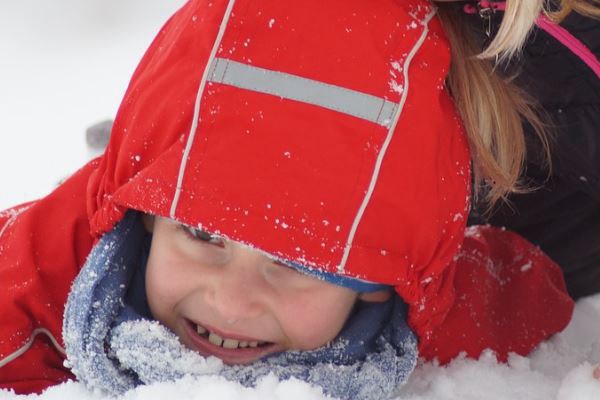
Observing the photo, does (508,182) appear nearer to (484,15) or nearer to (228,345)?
(484,15)

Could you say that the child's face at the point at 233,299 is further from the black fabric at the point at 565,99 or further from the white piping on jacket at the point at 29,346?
the black fabric at the point at 565,99

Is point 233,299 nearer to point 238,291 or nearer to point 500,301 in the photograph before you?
point 238,291

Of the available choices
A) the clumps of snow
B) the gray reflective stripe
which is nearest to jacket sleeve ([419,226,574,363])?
the clumps of snow

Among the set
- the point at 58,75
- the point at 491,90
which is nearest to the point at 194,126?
the point at 491,90

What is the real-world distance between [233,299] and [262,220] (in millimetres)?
146

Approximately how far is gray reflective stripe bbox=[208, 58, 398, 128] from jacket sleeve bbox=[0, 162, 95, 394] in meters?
0.42

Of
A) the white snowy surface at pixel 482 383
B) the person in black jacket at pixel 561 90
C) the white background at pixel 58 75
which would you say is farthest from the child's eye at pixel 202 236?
the white background at pixel 58 75

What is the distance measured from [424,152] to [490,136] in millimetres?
168

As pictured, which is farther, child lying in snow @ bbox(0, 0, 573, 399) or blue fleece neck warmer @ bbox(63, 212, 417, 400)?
blue fleece neck warmer @ bbox(63, 212, 417, 400)

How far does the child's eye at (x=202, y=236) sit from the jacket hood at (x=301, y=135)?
0.39ft

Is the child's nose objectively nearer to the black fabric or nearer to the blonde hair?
the blonde hair

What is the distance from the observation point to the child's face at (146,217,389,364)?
1.10 meters

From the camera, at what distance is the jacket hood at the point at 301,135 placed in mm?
999

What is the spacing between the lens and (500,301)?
4.76 feet
